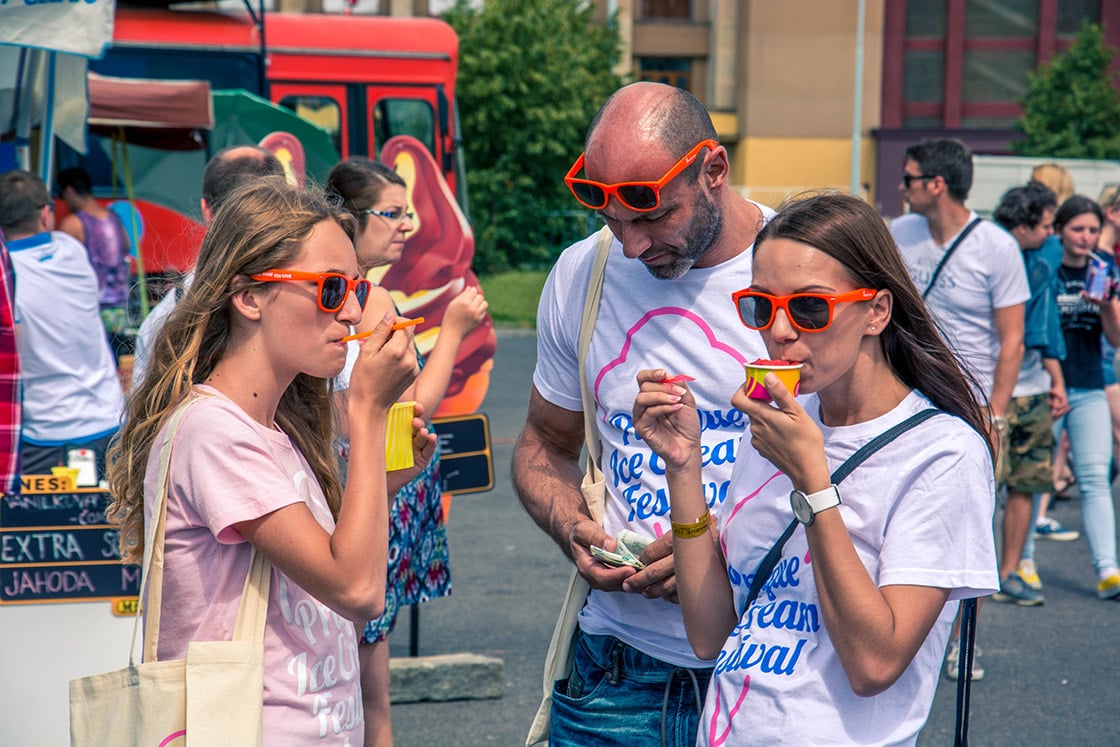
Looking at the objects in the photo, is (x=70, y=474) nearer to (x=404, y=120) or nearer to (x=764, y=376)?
(x=764, y=376)

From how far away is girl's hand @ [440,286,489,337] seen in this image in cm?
362

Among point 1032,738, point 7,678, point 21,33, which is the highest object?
point 21,33

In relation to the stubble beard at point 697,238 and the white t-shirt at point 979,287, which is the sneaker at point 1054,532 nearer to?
the white t-shirt at point 979,287

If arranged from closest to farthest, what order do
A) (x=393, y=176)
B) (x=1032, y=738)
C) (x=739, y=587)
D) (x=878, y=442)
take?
1. (x=878, y=442)
2. (x=739, y=587)
3. (x=393, y=176)
4. (x=1032, y=738)

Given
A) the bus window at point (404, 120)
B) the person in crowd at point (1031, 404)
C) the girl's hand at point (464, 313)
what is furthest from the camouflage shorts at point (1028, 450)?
the bus window at point (404, 120)

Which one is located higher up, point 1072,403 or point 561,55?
point 561,55

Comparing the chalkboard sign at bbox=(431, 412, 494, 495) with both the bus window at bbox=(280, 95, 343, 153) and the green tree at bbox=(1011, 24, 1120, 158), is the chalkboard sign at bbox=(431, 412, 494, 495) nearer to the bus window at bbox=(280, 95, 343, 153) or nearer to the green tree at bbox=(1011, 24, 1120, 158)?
the bus window at bbox=(280, 95, 343, 153)

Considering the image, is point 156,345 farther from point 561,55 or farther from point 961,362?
point 561,55

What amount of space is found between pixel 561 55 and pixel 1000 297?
27.6 meters

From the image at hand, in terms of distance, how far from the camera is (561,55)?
32.2 metres

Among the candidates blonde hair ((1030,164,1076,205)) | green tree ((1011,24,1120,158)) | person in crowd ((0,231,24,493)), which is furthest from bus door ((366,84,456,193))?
green tree ((1011,24,1120,158))

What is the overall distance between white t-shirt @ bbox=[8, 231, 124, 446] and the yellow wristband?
12.3ft

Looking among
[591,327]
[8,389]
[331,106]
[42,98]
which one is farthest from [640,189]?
[331,106]

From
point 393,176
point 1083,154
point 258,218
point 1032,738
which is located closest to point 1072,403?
point 1032,738
